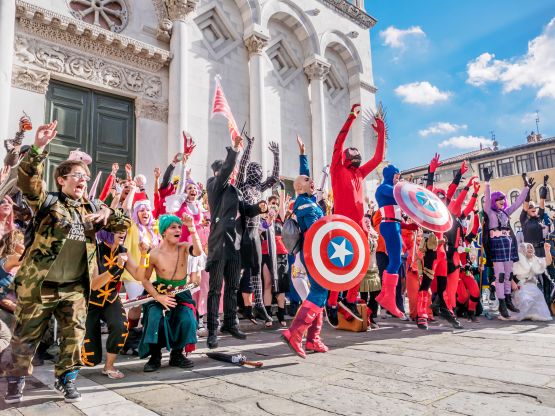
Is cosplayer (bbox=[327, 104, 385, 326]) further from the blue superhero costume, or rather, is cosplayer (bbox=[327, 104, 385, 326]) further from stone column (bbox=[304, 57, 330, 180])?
stone column (bbox=[304, 57, 330, 180])

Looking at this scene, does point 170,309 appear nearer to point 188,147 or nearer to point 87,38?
point 188,147

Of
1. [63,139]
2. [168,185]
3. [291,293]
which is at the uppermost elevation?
[63,139]

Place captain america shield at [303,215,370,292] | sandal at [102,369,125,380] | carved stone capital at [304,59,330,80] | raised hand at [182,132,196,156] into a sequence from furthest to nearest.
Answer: carved stone capital at [304,59,330,80] < raised hand at [182,132,196,156] < captain america shield at [303,215,370,292] < sandal at [102,369,125,380]

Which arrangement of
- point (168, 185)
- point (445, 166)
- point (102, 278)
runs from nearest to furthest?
point (102, 278) < point (168, 185) < point (445, 166)

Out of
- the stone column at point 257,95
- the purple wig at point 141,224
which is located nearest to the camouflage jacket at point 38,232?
the purple wig at point 141,224

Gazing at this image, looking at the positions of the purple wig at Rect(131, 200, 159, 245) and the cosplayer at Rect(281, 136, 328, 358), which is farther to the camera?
the purple wig at Rect(131, 200, 159, 245)

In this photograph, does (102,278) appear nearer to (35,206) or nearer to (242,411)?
(35,206)

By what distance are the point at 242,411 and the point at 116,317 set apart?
1767mm

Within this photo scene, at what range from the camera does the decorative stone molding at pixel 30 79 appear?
851 centimetres

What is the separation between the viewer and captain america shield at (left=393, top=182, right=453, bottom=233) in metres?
4.82

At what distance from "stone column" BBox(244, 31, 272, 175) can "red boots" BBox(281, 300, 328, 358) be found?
8887 millimetres

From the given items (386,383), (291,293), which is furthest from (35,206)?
(291,293)

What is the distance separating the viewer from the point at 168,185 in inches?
245

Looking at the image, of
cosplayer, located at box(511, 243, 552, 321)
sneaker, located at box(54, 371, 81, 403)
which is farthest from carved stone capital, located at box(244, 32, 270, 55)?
sneaker, located at box(54, 371, 81, 403)
